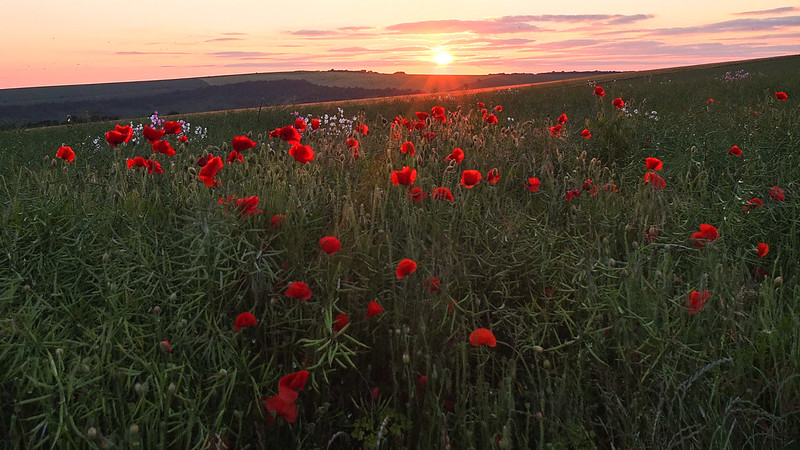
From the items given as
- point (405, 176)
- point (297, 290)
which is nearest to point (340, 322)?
point (297, 290)

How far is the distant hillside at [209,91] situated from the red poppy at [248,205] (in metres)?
34.5

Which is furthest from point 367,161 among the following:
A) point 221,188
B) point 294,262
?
point 294,262

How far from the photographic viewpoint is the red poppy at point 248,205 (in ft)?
7.69

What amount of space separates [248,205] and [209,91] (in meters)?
52.5

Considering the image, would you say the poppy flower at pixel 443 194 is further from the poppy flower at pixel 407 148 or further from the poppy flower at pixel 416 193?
the poppy flower at pixel 407 148

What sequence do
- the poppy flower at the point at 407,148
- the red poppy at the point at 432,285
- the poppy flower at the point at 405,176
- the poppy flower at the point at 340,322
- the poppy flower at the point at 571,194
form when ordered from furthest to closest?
the poppy flower at the point at 407,148 < the poppy flower at the point at 571,194 < the poppy flower at the point at 405,176 < the red poppy at the point at 432,285 < the poppy flower at the point at 340,322

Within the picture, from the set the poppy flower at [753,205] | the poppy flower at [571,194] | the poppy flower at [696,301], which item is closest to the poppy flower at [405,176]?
the poppy flower at [571,194]

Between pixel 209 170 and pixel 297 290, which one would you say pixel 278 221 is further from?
pixel 297 290

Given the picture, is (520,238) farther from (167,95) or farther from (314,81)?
(167,95)

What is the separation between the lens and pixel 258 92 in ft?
148

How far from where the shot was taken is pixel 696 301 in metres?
1.98

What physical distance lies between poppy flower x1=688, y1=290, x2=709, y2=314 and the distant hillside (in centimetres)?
3521

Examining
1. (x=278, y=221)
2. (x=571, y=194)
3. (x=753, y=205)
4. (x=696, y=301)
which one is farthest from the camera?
(x=571, y=194)

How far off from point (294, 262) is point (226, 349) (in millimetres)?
497
